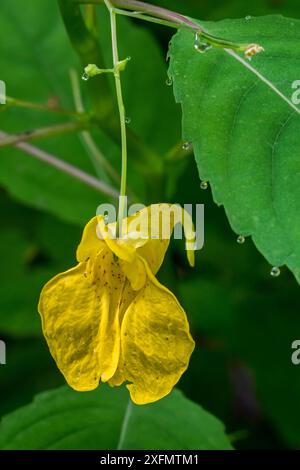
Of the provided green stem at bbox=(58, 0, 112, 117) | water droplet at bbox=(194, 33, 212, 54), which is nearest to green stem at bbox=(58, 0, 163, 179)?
green stem at bbox=(58, 0, 112, 117)

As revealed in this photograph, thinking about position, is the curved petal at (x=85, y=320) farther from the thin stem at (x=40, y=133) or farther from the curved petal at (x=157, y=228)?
the thin stem at (x=40, y=133)

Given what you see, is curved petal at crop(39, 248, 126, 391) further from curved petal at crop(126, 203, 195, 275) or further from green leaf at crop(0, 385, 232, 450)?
green leaf at crop(0, 385, 232, 450)

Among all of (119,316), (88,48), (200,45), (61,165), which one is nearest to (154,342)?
(119,316)

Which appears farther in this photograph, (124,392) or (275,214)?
(124,392)

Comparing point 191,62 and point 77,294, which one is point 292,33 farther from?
point 77,294

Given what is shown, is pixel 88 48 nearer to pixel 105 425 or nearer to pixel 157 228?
pixel 157 228
